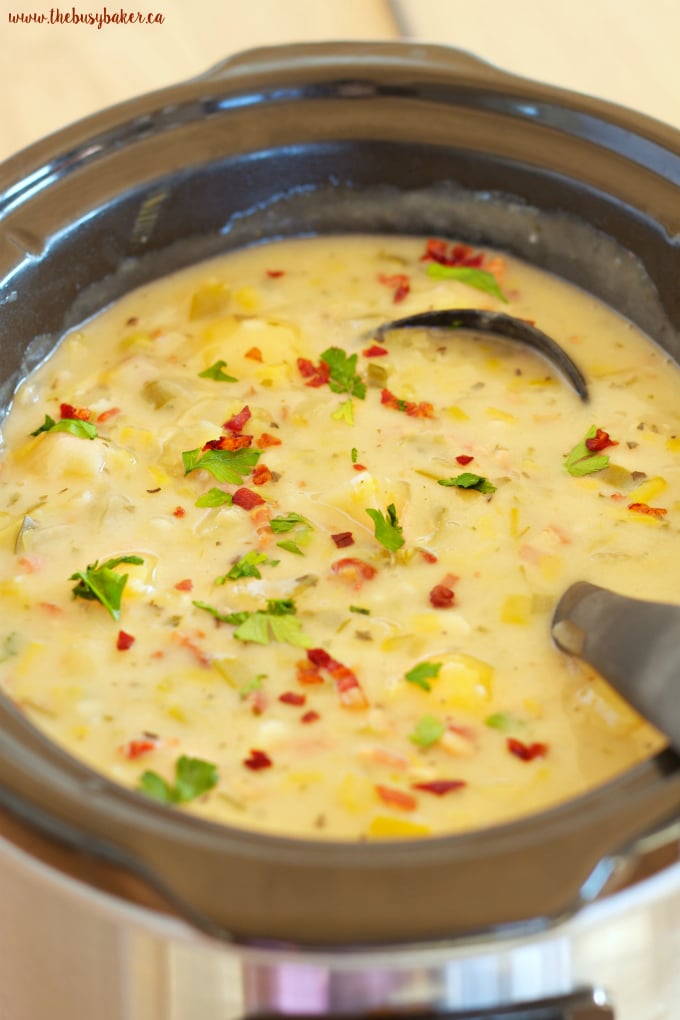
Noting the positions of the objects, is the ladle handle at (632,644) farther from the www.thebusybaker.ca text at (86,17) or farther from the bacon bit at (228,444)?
the www.thebusybaker.ca text at (86,17)

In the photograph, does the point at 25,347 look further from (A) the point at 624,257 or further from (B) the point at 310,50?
(A) the point at 624,257

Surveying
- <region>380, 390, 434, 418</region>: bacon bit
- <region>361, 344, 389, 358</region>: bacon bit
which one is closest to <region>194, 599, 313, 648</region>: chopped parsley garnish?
<region>380, 390, 434, 418</region>: bacon bit

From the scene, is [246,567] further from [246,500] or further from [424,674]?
[424,674]

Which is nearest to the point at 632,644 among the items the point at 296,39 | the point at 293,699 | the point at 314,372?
the point at 293,699

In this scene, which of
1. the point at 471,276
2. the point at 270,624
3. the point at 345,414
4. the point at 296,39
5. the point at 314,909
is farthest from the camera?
the point at 296,39

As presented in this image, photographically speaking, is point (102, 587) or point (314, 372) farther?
point (314, 372)

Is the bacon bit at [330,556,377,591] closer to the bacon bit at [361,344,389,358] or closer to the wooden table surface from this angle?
the bacon bit at [361,344,389,358]

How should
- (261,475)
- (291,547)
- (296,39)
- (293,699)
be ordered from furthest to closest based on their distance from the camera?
(296,39)
(261,475)
(291,547)
(293,699)
